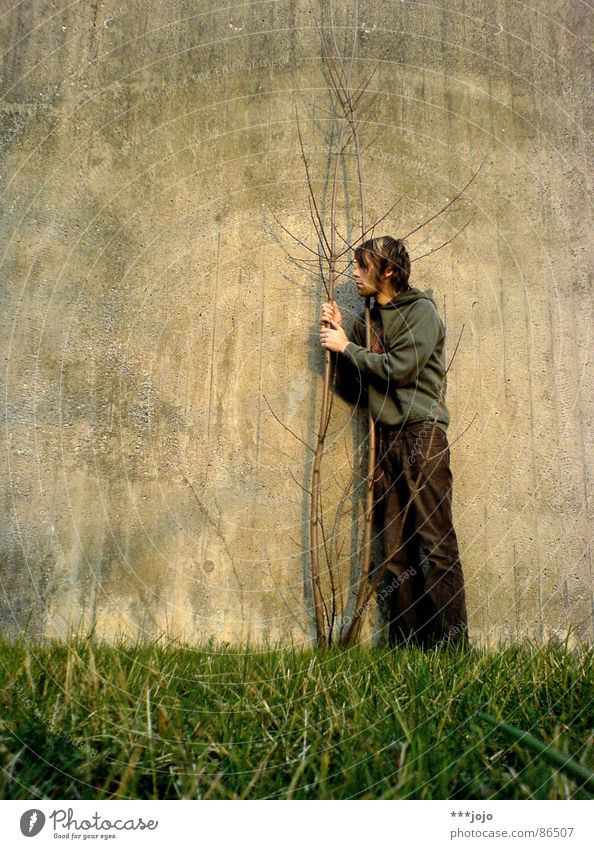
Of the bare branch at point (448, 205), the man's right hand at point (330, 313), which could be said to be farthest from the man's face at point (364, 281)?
the bare branch at point (448, 205)

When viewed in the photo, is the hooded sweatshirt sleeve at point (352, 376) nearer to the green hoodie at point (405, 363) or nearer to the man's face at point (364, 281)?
the green hoodie at point (405, 363)

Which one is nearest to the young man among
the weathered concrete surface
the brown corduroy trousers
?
the brown corduroy trousers

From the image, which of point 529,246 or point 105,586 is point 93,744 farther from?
point 529,246

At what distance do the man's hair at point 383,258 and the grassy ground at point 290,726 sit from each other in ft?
5.91

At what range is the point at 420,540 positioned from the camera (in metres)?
3.37

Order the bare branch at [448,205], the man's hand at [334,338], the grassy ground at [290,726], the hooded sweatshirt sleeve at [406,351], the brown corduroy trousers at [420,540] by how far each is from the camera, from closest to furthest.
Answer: the grassy ground at [290,726]
the brown corduroy trousers at [420,540]
the hooded sweatshirt sleeve at [406,351]
the man's hand at [334,338]
the bare branch at [448,205]

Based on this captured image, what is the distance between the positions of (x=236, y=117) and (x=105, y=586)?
2.50 meters

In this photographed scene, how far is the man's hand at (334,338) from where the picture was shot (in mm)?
3496

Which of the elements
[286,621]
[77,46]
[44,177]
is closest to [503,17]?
[77,46]

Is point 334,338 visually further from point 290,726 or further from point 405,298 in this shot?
point 290,726

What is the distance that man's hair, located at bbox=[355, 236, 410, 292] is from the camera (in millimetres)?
3537

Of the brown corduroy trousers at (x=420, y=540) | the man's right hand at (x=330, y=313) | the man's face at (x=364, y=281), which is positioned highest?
the man's face at (x=364, y=281)

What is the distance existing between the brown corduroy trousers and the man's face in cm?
69

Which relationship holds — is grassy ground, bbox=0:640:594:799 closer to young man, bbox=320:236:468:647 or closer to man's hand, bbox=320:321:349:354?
young man, bbox=320:236:468:647
